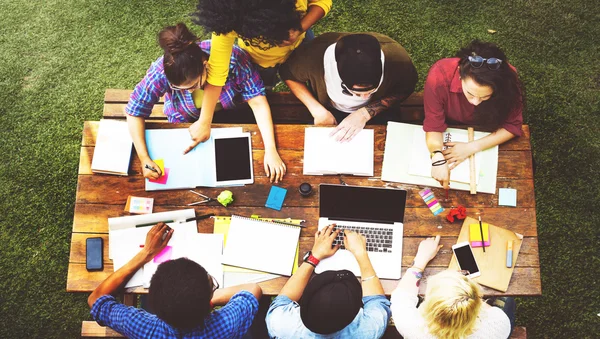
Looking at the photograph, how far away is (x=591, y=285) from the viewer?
3.15m

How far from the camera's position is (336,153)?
245 cm

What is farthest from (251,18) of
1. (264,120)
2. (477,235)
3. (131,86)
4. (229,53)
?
(131,86)

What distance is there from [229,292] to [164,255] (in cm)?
37

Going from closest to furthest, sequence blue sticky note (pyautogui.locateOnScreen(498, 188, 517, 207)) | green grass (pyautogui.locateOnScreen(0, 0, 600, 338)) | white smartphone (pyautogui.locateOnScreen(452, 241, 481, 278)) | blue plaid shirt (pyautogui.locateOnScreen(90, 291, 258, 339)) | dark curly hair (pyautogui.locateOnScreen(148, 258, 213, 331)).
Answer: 1. dark curly hair (pyautogui.locateOnScreen(148, 258, 213, 331))
2. blue plaid shirt (pyautogui.locateOnScreen(90, 291, 258, 339))
3. white smartphone (pyautogui.locateOnScreen(452, 241, 481, 278))
4. blue sticky note (pyautogui.locateOnScreen(498, 188, 517, 207))
5. green grass (pyautogui.locateOnScreen(0, 0, 600, 338))

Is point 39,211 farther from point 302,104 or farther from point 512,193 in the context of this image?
point 512,193

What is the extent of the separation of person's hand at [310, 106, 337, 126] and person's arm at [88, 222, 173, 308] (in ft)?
3.27

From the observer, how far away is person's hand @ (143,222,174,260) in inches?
89.3

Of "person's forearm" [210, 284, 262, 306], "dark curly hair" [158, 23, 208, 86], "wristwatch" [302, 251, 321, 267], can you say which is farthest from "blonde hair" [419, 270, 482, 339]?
"dark curly hair" [158, 23, 208, 86]

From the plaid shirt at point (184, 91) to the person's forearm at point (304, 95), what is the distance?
193 mm

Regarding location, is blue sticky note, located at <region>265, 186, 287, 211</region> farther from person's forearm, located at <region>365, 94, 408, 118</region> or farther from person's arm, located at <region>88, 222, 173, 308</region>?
person's forearm, located at <region>365, 94, 408, 118</region>

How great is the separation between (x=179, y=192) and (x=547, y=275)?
2.50 metres

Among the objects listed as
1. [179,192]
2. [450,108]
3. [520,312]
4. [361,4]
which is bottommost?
[520,312]

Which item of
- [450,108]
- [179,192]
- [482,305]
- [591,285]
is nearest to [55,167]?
[179,192]

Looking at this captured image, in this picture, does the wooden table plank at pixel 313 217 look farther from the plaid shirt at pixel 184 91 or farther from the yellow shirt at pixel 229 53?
the yellow shirt at pixel 229 53
